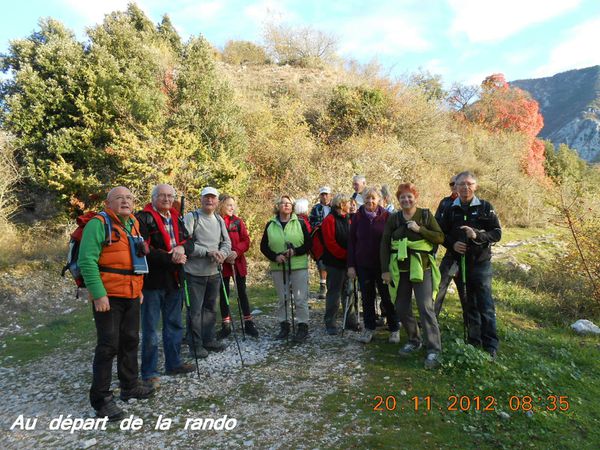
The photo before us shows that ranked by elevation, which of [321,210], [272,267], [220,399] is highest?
[321,210]

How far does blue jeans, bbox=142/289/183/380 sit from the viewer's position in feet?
14.6

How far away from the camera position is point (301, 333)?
5.87 m

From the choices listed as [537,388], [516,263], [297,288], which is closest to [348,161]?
[516,263]

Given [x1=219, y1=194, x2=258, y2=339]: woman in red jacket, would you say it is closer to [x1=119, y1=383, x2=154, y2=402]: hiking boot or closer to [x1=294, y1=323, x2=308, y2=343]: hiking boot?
[x1=294, y1=323, x2=308, y2=343]: hiking boot

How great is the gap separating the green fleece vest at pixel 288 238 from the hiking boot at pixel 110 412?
109 inches

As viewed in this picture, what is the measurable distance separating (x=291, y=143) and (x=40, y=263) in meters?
9.29

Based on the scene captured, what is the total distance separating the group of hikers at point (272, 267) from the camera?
391 centimetres

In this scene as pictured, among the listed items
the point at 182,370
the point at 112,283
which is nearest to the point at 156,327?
the point at 182,370

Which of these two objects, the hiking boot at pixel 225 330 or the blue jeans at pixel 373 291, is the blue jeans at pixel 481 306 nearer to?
the blue jeans at pixel 373 291

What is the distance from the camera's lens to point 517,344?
5469 millimetres

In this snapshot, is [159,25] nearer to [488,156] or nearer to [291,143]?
[291,143]

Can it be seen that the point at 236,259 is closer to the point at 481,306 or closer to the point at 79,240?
the point at 79,240

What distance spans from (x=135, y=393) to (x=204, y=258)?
1772mm

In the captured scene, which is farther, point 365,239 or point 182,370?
point 365,239
